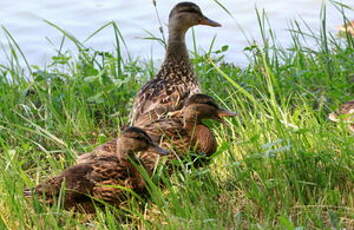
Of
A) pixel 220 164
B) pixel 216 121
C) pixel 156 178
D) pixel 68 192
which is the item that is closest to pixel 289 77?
pixel 216 121

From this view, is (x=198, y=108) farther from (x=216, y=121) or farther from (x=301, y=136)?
(x=301, y=136)

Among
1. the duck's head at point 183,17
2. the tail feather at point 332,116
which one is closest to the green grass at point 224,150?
the tail feather at point 332,116

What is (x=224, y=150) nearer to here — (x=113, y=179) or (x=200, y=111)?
(x=113, y=179)

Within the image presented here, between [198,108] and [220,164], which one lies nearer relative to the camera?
[220,164]

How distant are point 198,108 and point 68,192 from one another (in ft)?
4.36

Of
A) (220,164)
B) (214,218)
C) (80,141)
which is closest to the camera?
(214,218)

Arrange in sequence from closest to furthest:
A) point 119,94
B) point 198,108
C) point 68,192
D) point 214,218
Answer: point 214,218, point 68,192, point 198,108, point 119,94

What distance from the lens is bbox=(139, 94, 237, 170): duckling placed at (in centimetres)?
588

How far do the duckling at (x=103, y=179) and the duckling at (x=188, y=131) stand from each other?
23 centimetres

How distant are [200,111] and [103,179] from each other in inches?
43.1

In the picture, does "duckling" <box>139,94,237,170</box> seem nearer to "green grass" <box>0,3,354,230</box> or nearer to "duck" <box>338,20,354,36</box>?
"green grass" <box>0,3,354,230</box>

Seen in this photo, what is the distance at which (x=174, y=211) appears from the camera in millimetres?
4938

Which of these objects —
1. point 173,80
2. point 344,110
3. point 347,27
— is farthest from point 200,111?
point 347,27

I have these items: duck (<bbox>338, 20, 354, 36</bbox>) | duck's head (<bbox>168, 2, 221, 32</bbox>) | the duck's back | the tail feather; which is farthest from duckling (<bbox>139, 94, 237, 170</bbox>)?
duck (<bbox>338, 20, 354, 36</bbox>)
